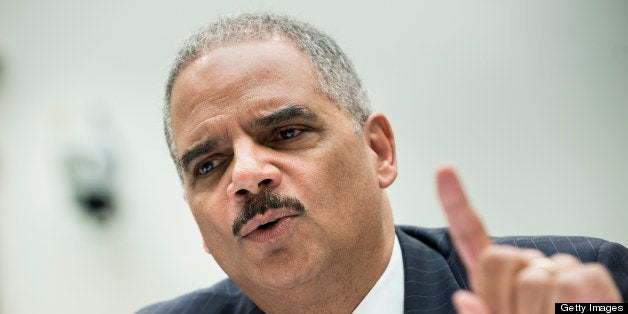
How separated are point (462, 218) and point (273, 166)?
0.55m

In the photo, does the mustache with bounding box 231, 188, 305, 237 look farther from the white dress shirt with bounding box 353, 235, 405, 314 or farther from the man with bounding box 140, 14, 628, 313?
the white dress shirt with bounding box 353, 235, 405, 314

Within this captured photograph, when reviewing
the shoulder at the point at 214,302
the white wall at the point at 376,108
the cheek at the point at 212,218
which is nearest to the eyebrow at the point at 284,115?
the cheek at the point at 212,218

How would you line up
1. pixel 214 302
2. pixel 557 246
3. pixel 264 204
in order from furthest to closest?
pixel 214 302 → pixel 557 246 → pixel 264 204

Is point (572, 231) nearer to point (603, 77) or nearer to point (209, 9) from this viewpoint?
point (603, 77)

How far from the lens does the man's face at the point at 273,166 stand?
4.57 ft

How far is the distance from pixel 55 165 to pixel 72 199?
199mm

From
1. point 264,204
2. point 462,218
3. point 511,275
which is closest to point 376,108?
point 264,204

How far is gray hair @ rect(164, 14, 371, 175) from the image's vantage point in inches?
64.3

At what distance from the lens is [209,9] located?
10.4ft

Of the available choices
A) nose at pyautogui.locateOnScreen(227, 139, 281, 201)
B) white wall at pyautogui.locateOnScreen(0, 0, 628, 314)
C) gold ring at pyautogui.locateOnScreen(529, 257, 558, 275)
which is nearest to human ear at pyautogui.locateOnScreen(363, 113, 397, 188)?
nose at pyautogui.locateOnScreen(227, 139, 281, 201)

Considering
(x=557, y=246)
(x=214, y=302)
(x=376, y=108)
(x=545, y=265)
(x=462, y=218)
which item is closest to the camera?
(x=545, y=265)

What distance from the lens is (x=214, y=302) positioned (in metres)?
2.00

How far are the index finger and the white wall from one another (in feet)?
6.16

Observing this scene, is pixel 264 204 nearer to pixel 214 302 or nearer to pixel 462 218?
pixel 462 218
